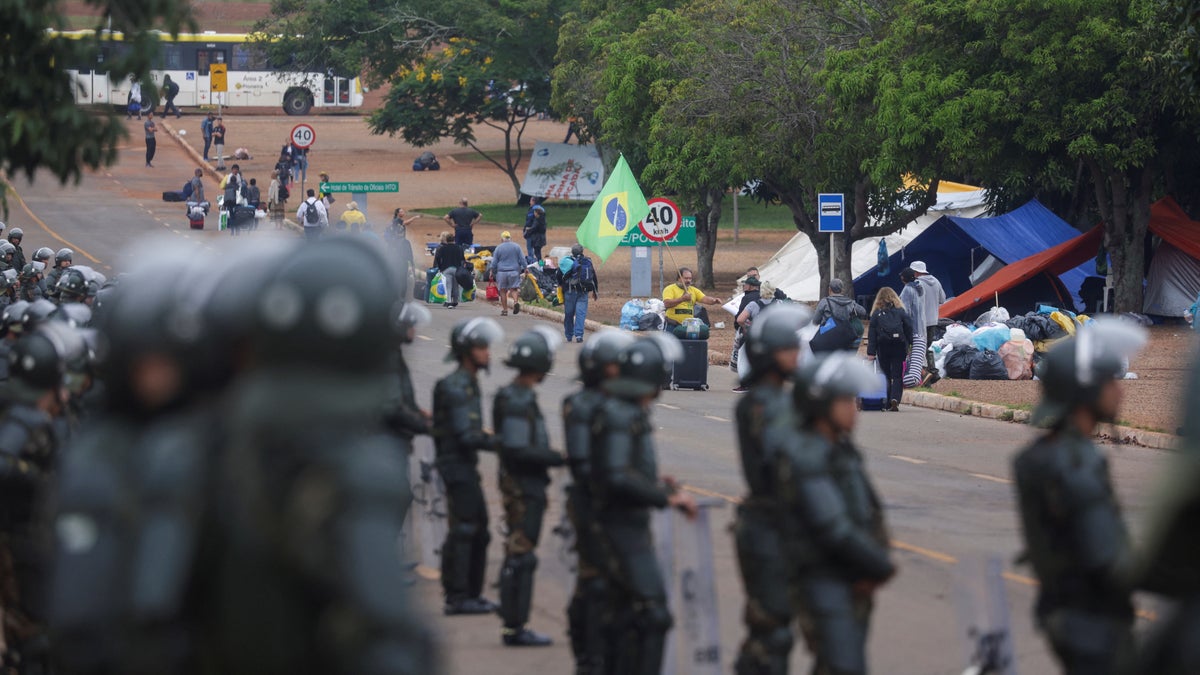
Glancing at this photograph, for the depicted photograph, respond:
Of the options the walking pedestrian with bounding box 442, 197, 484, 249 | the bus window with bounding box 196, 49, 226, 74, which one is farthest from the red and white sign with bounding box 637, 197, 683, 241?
the bus window with bounding box 196, 49, 226, 74

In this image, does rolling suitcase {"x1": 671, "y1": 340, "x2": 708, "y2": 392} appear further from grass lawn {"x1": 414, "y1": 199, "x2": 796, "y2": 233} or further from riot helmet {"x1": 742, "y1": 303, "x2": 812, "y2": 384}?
grass lawn {"x1": 414, "y1": 199, "x2": 796, "y2": 233}

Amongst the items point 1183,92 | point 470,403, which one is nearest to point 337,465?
point 470,403

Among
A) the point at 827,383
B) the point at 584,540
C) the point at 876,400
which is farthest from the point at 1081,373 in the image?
the point at 876,400

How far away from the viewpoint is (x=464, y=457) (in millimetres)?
9297

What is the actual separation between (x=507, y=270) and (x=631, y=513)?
22.7 metres

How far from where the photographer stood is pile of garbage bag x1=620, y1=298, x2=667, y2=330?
2455 centimetres

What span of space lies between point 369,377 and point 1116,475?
13.5 metres

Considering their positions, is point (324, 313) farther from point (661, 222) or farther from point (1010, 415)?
point (661, 222)

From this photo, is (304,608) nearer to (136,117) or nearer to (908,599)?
(908,599)

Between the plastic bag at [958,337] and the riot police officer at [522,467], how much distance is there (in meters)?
14.9

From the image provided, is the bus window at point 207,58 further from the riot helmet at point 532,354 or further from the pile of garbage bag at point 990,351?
the riot helmet at point 532,354

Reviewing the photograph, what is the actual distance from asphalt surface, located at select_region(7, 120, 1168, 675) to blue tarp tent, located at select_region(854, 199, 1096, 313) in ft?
25.8

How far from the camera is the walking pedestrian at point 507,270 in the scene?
29.8 meters

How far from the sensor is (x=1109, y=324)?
19.5 feet
